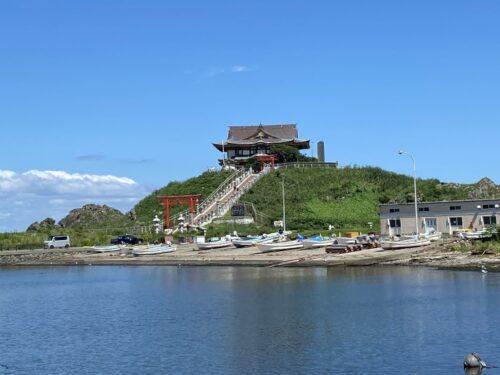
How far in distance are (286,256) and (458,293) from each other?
29.3m

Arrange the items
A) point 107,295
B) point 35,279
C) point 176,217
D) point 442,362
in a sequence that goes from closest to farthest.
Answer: point 442,362, point 107,295, point 35,279, point 176,217

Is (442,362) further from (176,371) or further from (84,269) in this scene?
(84,269)

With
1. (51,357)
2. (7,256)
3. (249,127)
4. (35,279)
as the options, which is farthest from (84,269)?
(249,127)

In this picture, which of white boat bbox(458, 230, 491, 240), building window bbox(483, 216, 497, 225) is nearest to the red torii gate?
building window bbox(483, 216, 497, 225)

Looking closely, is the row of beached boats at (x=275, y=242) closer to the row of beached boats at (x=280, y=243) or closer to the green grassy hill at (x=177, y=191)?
the row of beached boats at (x=280, y=243)

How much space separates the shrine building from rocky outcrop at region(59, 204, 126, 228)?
65.5 ft

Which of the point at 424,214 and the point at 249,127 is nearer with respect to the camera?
the point at 424,214

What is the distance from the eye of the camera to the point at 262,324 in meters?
39.0

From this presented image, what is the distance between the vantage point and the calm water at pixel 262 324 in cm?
3030

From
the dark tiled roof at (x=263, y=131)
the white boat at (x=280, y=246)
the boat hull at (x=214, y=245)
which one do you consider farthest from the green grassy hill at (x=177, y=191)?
the white boat at (x=280, y=246)

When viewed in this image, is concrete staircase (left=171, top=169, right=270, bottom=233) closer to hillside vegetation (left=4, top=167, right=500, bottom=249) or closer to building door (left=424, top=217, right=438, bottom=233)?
hillside vegetation (left=4, top=167, right=500, bottom=249)

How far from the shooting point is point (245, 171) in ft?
389

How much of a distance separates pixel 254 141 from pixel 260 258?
64.4 meters

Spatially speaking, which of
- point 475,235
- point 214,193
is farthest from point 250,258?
point 214,193
